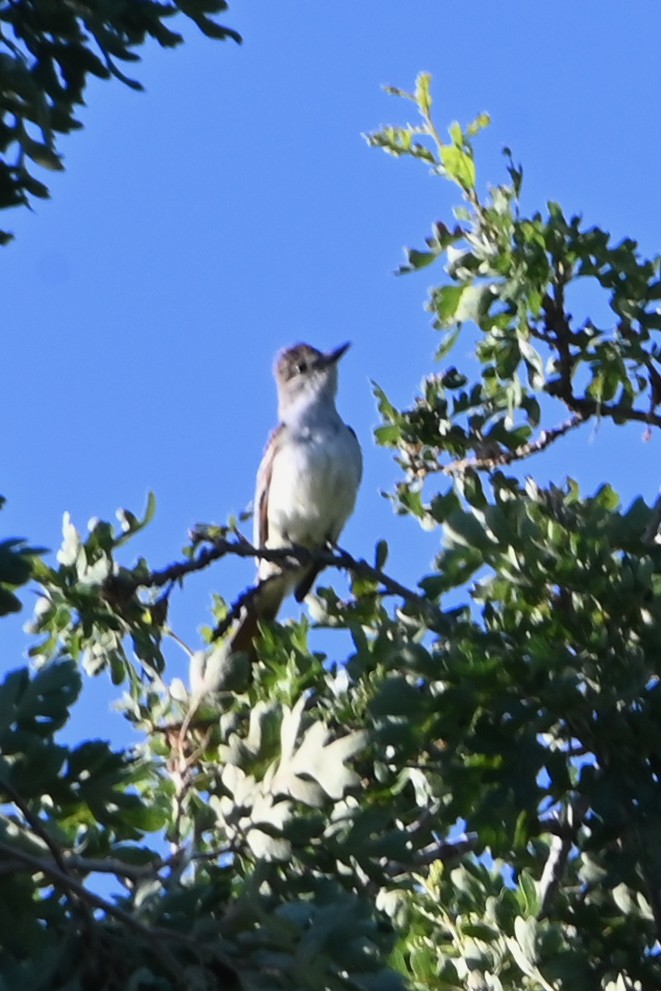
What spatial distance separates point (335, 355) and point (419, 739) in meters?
5.30

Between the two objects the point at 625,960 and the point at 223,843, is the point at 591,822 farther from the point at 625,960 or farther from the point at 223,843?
the point at 223,843

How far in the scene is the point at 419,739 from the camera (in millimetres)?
3156

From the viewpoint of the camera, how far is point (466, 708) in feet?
10.3

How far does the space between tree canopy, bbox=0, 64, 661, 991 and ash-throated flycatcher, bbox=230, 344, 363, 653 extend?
7.11 feet

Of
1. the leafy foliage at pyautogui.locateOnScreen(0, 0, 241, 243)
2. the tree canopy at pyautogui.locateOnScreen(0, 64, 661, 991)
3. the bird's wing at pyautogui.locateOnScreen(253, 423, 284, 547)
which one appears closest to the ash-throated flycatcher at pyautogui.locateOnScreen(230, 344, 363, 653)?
the bird's wing at pyautogui.locateOnScreen(253, 423, 284, 547)

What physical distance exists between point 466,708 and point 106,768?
771 mm

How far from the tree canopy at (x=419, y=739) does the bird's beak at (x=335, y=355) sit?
3182 millimetres

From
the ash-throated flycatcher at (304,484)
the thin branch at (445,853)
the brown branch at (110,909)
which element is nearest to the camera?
the brown branch at (110,909)

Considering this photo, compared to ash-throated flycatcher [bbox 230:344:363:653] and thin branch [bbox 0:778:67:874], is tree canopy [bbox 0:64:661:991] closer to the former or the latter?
thin branch [bbox 0:778:67:874]

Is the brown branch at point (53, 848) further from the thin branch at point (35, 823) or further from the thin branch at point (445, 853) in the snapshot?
the thin branch at point (445, 853)

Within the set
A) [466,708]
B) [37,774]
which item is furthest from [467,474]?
[37,774]

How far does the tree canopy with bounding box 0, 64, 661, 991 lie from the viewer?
8.37ft

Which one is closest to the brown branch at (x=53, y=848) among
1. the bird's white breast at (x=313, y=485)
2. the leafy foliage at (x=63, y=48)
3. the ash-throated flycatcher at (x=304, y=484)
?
the leafy foliage at (x=63, y=48)

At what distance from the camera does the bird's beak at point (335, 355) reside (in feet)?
27.1
